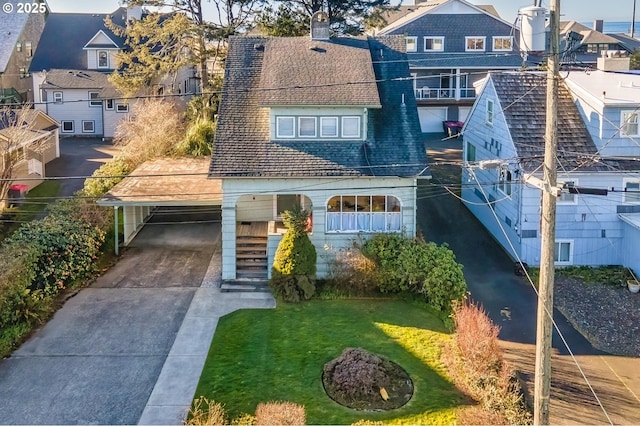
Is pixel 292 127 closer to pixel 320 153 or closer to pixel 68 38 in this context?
pixel 320 153

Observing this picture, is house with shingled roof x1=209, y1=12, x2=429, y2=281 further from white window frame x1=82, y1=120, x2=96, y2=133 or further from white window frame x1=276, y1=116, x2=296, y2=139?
white window frame x1=82, y1=120, x2=96, y2=133

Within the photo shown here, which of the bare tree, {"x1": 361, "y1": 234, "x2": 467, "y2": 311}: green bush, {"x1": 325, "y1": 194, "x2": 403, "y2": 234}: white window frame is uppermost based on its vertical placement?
the bare tree

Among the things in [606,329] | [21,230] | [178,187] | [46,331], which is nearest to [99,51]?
[178,187]

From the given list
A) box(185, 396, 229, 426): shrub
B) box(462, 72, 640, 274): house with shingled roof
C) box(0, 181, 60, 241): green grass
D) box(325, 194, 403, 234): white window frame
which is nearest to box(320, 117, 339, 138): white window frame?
box(325, 194, 403, 234): white window frame

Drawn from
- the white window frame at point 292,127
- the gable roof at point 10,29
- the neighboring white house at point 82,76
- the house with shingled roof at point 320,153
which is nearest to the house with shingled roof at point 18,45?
the gable roof at point 10,29

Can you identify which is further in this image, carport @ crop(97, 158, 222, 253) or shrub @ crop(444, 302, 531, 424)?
carport @ crop(97, 158, 222, 253)

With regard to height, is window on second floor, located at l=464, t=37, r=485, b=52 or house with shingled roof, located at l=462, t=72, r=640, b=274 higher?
window on second floor, located at l=464, t=37, r=485, b=52

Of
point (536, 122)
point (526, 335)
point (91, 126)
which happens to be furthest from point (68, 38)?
point (526, 335)
